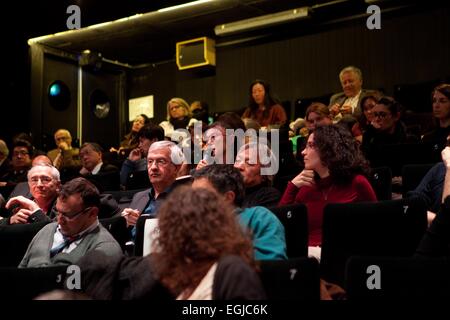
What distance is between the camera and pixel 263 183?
2682 mm

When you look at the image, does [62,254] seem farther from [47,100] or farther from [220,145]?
[47,100]

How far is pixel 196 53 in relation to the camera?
7.22 metres

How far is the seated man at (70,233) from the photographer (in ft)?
7.72

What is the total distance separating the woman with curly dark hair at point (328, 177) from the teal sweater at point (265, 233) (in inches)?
21.8

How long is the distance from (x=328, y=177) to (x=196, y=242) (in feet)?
4.38

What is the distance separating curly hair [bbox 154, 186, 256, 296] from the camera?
137 centimetres

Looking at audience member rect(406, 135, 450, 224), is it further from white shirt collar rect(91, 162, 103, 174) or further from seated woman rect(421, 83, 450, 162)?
white shirt collar rect(91, 162, 103, 174)

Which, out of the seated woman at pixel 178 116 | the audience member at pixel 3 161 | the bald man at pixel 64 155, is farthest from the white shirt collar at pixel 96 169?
the audience member at pixel 3 161

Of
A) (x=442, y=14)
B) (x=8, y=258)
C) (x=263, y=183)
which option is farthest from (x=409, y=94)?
(x=8, y=258)

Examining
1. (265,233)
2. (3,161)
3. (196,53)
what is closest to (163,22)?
(196,53)

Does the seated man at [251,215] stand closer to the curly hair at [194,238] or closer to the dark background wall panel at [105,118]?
the curly hair at [194,238]

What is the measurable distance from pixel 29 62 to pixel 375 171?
5.00m

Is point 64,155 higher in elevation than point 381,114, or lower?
lower

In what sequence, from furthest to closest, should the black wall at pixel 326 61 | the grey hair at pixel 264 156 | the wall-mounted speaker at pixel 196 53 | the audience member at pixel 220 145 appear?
1. the wall-mounted speaker at pixel 196 53
2. the black wall at pixel 326 61
3. the audience member at pixel 220 145
4. the grey hair at pixel 264 156
